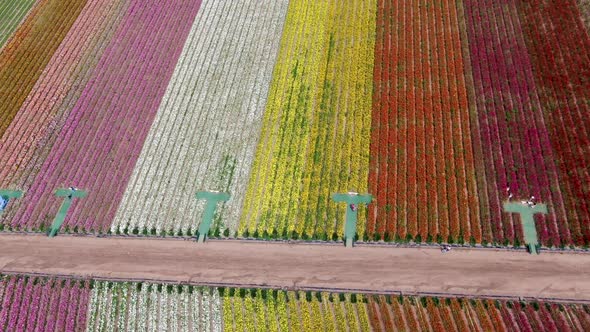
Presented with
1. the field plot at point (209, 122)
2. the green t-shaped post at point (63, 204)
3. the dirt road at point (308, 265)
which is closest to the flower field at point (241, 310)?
the dirt road at point (308, 265)

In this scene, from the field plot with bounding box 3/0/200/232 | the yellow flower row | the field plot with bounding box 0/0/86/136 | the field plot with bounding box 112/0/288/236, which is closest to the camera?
the yellow flower row

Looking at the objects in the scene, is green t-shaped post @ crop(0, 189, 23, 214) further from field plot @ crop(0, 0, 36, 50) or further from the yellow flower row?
field plot @ crop(0, 0, 36, 50)

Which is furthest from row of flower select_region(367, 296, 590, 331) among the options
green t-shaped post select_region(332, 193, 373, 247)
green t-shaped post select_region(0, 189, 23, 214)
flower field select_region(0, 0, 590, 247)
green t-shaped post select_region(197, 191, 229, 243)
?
green t-shaped post select_region(0, 189, 23, 214)

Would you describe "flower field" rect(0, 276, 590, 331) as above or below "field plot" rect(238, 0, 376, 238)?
below

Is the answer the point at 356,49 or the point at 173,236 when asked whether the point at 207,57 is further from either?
the point at 173,236

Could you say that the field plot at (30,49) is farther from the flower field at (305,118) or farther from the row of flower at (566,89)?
the row of flower at (566,89)

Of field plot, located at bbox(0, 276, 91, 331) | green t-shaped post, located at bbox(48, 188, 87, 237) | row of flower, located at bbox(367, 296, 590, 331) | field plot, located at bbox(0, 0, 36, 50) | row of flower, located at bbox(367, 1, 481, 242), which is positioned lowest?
field plot, located at bbox(0, 276, 91, 331)

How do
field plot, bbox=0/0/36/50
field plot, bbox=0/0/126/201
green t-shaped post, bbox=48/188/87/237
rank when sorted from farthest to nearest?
field plot, bbox=0/0/36/50 → field plot, bbox=0/0/126/201 → green t-shaped post, bbox=48/188/87/237

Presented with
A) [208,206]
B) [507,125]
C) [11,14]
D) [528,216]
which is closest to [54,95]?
[11,14]

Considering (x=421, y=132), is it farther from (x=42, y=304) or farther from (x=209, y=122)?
(x=42, y=304)
